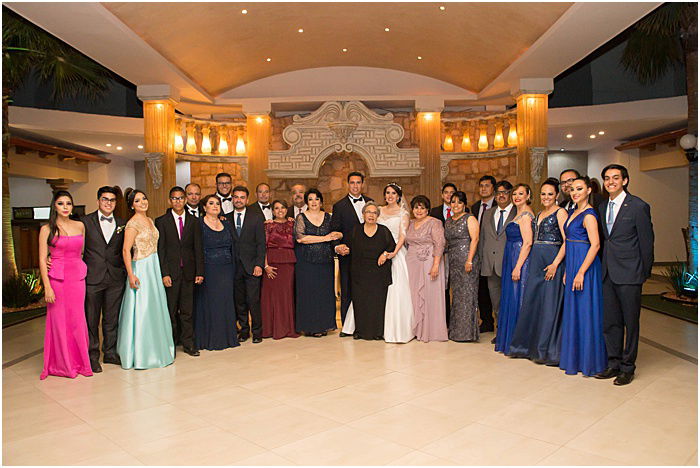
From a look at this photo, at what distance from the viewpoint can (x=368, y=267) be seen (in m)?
5.88

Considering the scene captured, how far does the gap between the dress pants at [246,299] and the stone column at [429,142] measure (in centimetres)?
537

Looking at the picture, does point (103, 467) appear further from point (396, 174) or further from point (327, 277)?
point (396, 174)

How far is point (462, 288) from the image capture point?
5.71m

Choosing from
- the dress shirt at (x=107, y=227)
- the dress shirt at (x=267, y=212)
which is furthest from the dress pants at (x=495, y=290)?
the dress shirt at (x=107, y=227)

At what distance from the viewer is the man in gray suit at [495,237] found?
18.4 feet

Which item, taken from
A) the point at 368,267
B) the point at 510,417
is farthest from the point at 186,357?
the point at 510,417

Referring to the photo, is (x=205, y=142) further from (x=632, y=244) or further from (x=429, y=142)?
(x=632, y=244)

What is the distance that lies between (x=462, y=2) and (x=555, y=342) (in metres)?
4.32

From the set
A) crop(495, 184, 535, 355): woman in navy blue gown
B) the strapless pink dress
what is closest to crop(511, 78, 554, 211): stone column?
crop(495, 184, 535, 355): woman in navy blue gown

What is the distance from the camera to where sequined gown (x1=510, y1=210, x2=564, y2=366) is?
482cm

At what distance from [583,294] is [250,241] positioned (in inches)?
128

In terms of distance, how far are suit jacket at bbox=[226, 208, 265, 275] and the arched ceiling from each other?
8.62 feet

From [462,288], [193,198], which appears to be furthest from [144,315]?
[462,288]

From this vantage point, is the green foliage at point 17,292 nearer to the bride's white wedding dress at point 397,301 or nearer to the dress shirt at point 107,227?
the dress shirt at point 107,227
